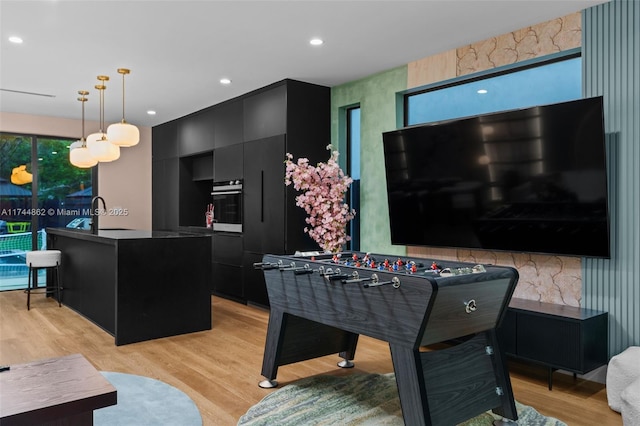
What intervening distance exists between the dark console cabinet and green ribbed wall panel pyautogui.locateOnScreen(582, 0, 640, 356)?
13cm

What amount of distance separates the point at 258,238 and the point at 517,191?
3.03m

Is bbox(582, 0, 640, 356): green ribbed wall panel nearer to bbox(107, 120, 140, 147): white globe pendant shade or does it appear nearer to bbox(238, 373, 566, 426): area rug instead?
bbox(238, 373, 566, 426): area rug

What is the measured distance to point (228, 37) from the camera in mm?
4039

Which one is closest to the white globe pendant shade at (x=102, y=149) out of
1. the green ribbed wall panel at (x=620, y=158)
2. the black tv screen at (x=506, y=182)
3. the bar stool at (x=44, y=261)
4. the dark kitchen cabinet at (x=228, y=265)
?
the bar stool at (x=44, y=261)

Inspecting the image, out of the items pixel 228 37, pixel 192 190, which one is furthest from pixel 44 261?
pixel 228 37

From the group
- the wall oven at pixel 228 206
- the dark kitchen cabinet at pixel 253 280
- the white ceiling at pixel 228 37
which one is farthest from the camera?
the wall oven at pixel 228 206

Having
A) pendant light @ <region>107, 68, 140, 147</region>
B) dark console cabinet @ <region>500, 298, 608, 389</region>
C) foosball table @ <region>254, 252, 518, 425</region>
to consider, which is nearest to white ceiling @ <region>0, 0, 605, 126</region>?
pendant light @ <region>107, 68, 140, 147</region>

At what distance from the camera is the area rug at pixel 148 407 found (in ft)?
8.69

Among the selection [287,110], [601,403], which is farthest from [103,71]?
[601,403]

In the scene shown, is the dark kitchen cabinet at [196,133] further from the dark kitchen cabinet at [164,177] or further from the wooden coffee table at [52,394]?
the wooden coffee table at [52,394]

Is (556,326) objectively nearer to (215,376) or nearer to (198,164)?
(215,376)

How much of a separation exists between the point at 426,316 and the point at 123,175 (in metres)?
6.94

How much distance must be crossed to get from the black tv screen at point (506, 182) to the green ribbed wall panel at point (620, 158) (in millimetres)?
196

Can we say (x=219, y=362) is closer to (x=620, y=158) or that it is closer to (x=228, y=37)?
(x=228, y=37)
